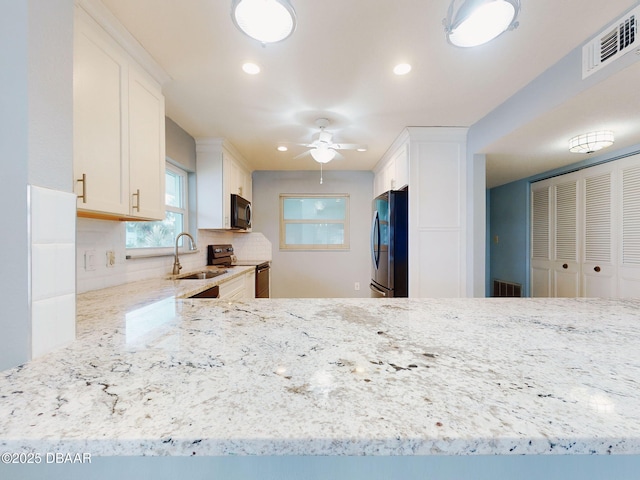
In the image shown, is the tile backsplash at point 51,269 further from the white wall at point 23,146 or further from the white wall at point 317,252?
the white wall at point 317,252

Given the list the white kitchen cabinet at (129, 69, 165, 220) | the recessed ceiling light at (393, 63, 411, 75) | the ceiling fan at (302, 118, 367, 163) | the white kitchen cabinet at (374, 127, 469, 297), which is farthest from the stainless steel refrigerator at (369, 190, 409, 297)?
the white kitchen cabinet at (129, 69, 165, 220)

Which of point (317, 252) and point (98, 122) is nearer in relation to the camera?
point (98, 122)

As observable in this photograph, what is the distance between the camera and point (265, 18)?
114 cm

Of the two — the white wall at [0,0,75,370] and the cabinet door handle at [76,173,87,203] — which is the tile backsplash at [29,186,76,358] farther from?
the cabinet door handle at [76,173,87,203]

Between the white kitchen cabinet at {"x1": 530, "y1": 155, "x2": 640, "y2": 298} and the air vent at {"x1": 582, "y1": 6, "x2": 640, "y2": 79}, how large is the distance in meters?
1.87

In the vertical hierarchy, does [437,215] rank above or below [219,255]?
above

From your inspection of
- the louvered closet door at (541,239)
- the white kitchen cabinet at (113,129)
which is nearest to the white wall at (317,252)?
the louvered closet door at (541,239)

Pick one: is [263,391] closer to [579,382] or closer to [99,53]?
[579,382]

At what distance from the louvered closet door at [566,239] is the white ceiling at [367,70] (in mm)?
787

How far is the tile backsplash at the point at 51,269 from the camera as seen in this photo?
68cm

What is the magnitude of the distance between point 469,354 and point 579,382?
20 cm

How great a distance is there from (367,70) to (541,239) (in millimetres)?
3636

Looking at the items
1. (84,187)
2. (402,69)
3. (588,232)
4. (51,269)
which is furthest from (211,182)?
(588,232)

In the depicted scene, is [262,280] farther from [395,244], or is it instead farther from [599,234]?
[599,234]
